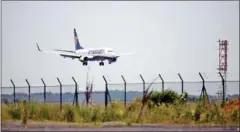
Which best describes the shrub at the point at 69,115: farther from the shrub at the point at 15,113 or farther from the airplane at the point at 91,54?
the airplane at the point at 91,54

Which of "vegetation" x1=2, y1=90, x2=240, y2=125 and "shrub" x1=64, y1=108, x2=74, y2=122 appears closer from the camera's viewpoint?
"vegetation" x1=2, y1=90, x2=240, y2=125

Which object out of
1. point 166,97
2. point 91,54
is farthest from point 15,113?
point 91,54

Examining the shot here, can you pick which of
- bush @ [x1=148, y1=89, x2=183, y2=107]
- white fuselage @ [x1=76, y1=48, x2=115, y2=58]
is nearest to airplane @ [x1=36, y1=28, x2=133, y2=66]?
white fuselage @ [x1=76, y1=48, x2=115, y2=58]

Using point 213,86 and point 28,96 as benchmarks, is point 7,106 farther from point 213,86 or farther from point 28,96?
point 213,86

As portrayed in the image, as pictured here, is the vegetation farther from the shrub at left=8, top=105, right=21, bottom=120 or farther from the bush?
the bush

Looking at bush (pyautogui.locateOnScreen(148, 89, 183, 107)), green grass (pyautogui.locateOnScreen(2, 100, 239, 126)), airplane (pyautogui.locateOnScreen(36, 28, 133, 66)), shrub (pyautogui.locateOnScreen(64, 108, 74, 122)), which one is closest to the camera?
green grass (pyautogui.locateOnScreen(2, 100, 239, 126))

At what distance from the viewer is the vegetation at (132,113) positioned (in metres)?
25.8

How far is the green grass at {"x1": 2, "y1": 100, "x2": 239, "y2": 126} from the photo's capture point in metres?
25.7

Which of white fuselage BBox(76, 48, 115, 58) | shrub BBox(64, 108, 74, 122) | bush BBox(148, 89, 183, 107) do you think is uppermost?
white fuselage BBox(76, 48, 115, 58)

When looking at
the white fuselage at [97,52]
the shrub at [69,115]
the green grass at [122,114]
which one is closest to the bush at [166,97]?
the green grass at [122,114]

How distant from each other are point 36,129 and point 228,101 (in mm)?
11976

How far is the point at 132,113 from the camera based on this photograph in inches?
1071

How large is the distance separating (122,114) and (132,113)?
0.54 meters

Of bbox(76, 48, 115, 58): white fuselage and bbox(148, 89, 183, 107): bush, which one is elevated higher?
bbox(76, 48, 115, 58): white fuselage
